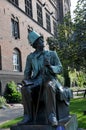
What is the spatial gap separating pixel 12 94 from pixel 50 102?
20.7 metres

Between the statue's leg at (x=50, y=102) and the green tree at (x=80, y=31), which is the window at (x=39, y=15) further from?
the statue's leg at (x=50, y=102)

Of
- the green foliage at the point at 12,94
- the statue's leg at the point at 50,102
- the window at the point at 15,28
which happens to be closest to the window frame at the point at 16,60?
the window at the point at 15,28

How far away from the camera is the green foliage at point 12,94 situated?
26.4 m

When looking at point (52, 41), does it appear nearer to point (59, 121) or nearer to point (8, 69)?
point (8, 69)

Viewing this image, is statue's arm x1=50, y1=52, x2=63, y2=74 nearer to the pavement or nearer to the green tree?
the pavement

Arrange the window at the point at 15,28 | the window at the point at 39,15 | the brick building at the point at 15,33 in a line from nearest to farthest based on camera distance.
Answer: the brick building at the point at 15,33
the window at the point at 15,28
the window at the point at 39,15

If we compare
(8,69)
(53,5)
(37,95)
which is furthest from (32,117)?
(53,5)

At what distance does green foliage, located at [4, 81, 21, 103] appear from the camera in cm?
2639

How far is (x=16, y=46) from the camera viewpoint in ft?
105

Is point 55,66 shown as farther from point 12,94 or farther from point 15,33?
point 15,33

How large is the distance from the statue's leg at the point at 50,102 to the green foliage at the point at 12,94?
65.2 feet

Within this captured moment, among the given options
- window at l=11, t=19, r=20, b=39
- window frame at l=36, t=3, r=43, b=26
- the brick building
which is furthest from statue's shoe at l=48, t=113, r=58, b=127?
window frame at l=36, t=3, r=43, b=26

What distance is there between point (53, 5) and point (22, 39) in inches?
864

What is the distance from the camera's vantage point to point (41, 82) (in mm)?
6734
